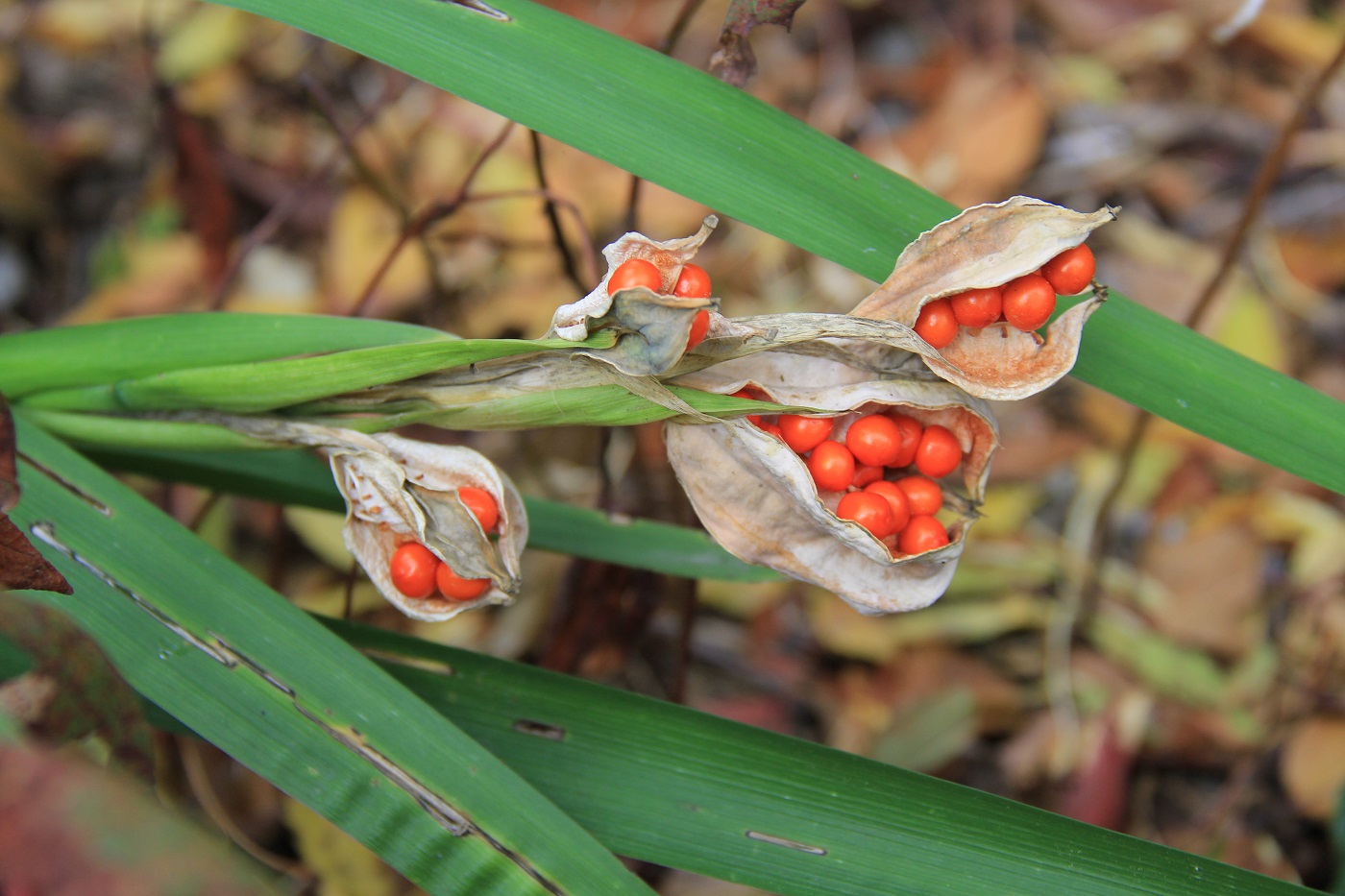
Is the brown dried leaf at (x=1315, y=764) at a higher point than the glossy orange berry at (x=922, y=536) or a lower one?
lower

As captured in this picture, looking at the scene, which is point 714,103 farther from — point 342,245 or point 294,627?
point 342,245

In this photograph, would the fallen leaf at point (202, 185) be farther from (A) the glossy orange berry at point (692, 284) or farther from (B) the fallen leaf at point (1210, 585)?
(B) the fallen leaf at point (1210, 585)

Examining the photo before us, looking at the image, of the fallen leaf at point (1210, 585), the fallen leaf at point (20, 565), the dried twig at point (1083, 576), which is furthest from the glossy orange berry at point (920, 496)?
the fallen leaf at point (1210, 585)

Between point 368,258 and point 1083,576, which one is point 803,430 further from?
point 368,258

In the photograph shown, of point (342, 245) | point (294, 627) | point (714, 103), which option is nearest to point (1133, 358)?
point (714, 103)

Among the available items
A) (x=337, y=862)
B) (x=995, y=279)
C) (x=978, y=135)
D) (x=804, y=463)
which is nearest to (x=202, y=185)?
(x=337, y=862)

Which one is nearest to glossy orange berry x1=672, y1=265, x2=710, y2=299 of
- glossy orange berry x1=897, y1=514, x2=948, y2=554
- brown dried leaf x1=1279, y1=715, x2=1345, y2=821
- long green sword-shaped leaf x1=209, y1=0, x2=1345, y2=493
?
long green sword-shaped leaf x1=209, y1=0, x2=1345, y2=493

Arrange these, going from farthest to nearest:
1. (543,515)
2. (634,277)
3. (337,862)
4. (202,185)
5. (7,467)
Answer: (202,185) → (337,862) → (543,515) → (634,277) → (7,467)
